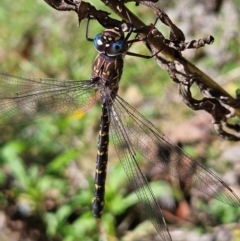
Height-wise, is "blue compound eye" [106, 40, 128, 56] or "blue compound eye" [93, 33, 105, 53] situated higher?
"blue compound eye" [93, 33, 105, 53]

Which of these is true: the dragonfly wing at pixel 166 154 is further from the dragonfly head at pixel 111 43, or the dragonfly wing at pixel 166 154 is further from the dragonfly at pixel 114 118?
the dragonfly head at pixel 111 43

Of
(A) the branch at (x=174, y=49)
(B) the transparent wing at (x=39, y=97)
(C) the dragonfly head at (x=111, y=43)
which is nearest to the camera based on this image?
(A) the branch at (x=174, y=49)

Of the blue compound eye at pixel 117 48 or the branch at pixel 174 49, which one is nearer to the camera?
the branch at pixel 174 49

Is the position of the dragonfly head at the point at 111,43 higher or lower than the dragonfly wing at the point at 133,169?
higher

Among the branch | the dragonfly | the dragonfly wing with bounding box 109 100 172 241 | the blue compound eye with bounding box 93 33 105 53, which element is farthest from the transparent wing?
the branch

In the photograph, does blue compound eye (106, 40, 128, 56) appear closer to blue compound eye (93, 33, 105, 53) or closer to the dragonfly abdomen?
blue compound eye (93, 33, 105, 53)

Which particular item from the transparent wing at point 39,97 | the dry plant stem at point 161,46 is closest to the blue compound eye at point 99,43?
the transparent wing at point 39,97

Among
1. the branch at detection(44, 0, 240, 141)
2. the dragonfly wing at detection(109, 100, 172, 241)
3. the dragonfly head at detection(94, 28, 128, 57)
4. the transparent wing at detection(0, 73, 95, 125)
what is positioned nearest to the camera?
the branch at detection(44, 0, 240, 141)

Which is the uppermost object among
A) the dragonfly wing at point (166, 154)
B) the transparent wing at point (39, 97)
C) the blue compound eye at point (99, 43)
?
the transparent wing at point (39, 97)
